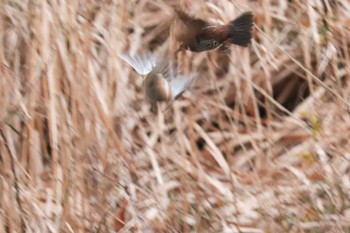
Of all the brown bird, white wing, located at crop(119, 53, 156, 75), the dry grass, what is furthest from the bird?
the dry grass

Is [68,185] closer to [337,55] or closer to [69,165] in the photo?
[69,165]

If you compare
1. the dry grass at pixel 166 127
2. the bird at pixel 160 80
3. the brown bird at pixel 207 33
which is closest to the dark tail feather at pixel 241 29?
the brown bird at pixel 207 33

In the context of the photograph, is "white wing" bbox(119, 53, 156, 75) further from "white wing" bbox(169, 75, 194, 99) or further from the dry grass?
the dry grass

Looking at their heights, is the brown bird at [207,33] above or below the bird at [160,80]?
above

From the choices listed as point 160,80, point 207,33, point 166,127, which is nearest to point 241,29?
point 207,33

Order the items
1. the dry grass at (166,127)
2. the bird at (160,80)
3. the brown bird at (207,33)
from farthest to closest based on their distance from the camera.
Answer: the dry grass at (166,127) < the bird at (160,80) < the brown bird at (207,33)

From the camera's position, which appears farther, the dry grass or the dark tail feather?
the dry grass

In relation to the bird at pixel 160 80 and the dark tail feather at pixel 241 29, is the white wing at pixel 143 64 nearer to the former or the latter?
the bird at pixel 160 80

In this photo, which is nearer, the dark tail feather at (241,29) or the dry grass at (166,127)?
the dark tail feather at (241,29)
